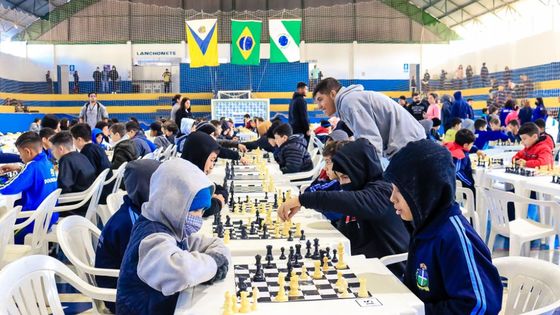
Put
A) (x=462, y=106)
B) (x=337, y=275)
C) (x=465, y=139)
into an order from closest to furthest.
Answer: (x=337, y=275) → (x=465, y=139) → (x=462, y=106)

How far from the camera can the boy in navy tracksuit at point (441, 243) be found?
200cm

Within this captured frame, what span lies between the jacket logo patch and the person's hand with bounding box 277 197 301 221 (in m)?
1.03

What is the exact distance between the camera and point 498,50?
22047 millimetres

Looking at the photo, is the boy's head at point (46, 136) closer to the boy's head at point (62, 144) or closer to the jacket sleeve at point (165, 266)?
the boy's head at point (62, 144)

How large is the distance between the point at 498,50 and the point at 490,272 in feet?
70.8

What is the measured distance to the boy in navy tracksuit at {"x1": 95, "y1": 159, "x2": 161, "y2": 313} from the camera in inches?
114

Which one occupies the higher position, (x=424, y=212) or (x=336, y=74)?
(x=336, y=74)

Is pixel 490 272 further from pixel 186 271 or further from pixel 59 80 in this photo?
pixel 59 80

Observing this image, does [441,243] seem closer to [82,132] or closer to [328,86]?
[328,86]

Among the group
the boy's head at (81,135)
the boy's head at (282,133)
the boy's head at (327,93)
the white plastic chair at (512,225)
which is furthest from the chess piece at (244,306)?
the boy's head at (282,133)

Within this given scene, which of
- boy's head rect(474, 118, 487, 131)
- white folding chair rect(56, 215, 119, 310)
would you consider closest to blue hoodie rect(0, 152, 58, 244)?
white folding chair rect(56, 215, 119, 310)

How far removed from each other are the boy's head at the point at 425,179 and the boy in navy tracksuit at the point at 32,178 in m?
3.48

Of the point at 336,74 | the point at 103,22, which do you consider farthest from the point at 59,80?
the point at 336,74

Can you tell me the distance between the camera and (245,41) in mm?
16328
